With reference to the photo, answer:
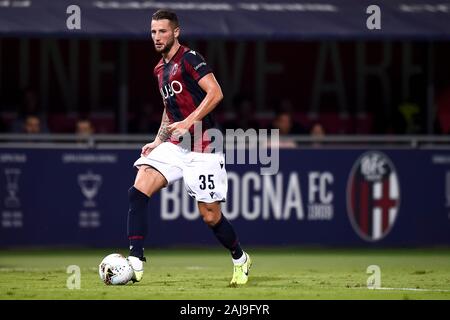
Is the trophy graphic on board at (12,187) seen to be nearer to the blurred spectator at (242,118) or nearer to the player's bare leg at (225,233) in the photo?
the blurred spectator at (242,118)

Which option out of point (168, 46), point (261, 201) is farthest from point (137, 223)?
point (261, 201)

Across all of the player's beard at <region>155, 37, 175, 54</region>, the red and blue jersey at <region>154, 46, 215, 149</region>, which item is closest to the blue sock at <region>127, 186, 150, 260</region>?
the red and blue jersey at <region>154, 46, 215, 149</region>

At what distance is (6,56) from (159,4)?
4.06 m

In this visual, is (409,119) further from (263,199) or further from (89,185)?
(89,185)

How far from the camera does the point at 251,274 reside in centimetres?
1330

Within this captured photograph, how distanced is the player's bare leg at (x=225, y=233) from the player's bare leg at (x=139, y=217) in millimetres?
491

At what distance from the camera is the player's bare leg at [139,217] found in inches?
455

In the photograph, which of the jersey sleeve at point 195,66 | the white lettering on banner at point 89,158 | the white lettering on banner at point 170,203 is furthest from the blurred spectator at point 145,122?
the jersey sleeve at point 195,66

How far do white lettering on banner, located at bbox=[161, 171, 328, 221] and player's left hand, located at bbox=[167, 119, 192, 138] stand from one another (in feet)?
17.2

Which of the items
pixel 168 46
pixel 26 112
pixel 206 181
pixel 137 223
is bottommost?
pixel 137 223

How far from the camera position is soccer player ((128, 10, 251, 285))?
11.6 metres

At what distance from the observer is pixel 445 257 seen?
53.0 feet

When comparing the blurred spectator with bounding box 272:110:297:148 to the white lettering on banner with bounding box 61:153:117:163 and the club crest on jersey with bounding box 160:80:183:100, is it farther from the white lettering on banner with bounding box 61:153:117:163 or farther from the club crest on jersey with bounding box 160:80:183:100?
the club crest on jersey with bounding box 160:80:183:100

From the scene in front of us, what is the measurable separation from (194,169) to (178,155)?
0.19m
